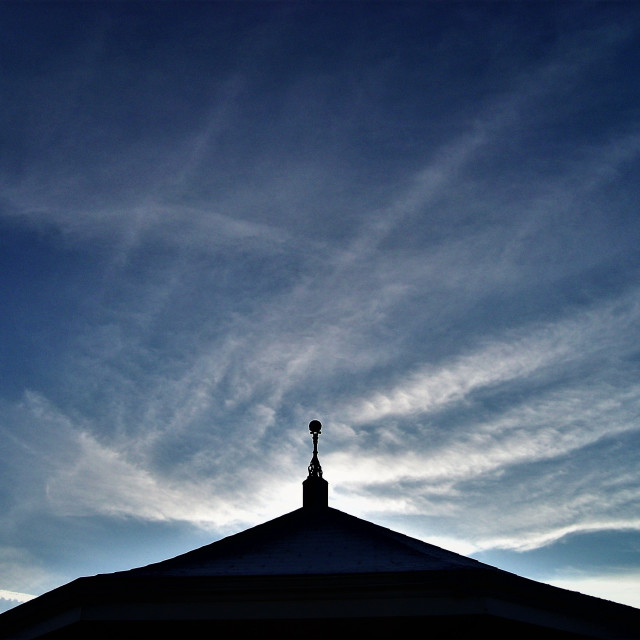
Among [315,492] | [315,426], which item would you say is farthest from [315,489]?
[315,426]

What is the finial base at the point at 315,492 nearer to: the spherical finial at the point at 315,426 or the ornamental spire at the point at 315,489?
the ornamental spire at the point at 315,489

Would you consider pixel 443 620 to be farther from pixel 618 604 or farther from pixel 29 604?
pixel 29 604

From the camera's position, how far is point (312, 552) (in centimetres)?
870

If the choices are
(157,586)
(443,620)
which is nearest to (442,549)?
(443,620)

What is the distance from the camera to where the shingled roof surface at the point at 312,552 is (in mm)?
7723

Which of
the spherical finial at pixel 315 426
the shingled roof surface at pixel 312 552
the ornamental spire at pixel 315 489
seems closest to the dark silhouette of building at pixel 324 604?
the shingled roof surface at pixel 312 552

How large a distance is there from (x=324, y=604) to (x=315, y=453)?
5968mm

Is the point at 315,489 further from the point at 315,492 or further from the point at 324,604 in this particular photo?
the point at 324,604

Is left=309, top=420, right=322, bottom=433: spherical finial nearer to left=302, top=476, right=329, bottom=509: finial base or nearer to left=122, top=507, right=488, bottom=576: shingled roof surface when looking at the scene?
left=302, top=476, right=329, bottom=509: finial base

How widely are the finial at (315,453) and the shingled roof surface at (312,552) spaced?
1.40m

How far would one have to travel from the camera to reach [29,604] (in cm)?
752

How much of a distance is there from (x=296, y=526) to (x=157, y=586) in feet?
11.0

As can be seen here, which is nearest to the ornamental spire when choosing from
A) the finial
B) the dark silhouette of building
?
the finial

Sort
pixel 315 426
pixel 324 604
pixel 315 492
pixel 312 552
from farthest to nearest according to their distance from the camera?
pixel 315 426 → pixel 315 492 → pixel 312 552 → pixel 324 604
